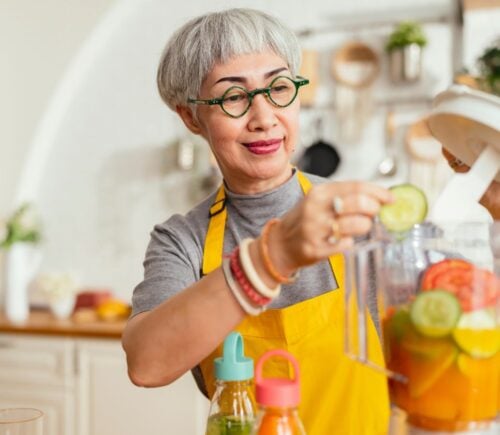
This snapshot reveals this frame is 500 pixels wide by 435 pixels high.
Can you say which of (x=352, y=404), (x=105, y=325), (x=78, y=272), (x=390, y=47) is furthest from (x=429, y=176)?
(x=352, y=404)

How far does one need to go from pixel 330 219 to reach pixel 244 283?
0.13 m

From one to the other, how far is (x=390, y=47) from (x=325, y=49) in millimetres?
301

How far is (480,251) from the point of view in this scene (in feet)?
2.36

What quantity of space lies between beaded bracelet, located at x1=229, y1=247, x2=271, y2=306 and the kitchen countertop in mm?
2033

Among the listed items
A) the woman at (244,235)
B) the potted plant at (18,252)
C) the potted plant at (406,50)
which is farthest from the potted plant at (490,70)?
the potted plant at (18,252)

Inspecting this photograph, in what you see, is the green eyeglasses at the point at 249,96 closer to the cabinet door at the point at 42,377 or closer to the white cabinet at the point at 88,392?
the white cabinet at the point at 88,392

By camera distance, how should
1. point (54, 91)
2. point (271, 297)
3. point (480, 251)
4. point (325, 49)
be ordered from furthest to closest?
1. point (54, 91)
2. point (325, 49)
3. point (271, 297)
4. point (480, 251)

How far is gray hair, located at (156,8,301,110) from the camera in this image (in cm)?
117

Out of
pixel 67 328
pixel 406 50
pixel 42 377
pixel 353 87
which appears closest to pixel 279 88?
pixel 406 50

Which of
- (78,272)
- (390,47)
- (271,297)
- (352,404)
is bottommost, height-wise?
(352,404)

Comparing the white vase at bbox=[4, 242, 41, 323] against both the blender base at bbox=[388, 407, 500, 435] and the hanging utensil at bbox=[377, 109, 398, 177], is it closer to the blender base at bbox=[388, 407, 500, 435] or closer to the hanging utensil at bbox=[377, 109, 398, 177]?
the hanging utensil at bbox=[377, 109, 398, 177]

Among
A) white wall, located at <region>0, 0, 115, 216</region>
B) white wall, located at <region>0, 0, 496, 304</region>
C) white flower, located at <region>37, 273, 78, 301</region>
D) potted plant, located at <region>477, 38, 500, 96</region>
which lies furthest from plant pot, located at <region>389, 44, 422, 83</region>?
white flower, located at <region>37, 273, 78, 301</region>

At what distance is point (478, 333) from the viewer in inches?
27.6

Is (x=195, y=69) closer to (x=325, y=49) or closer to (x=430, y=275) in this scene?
(x=430, y=275)
